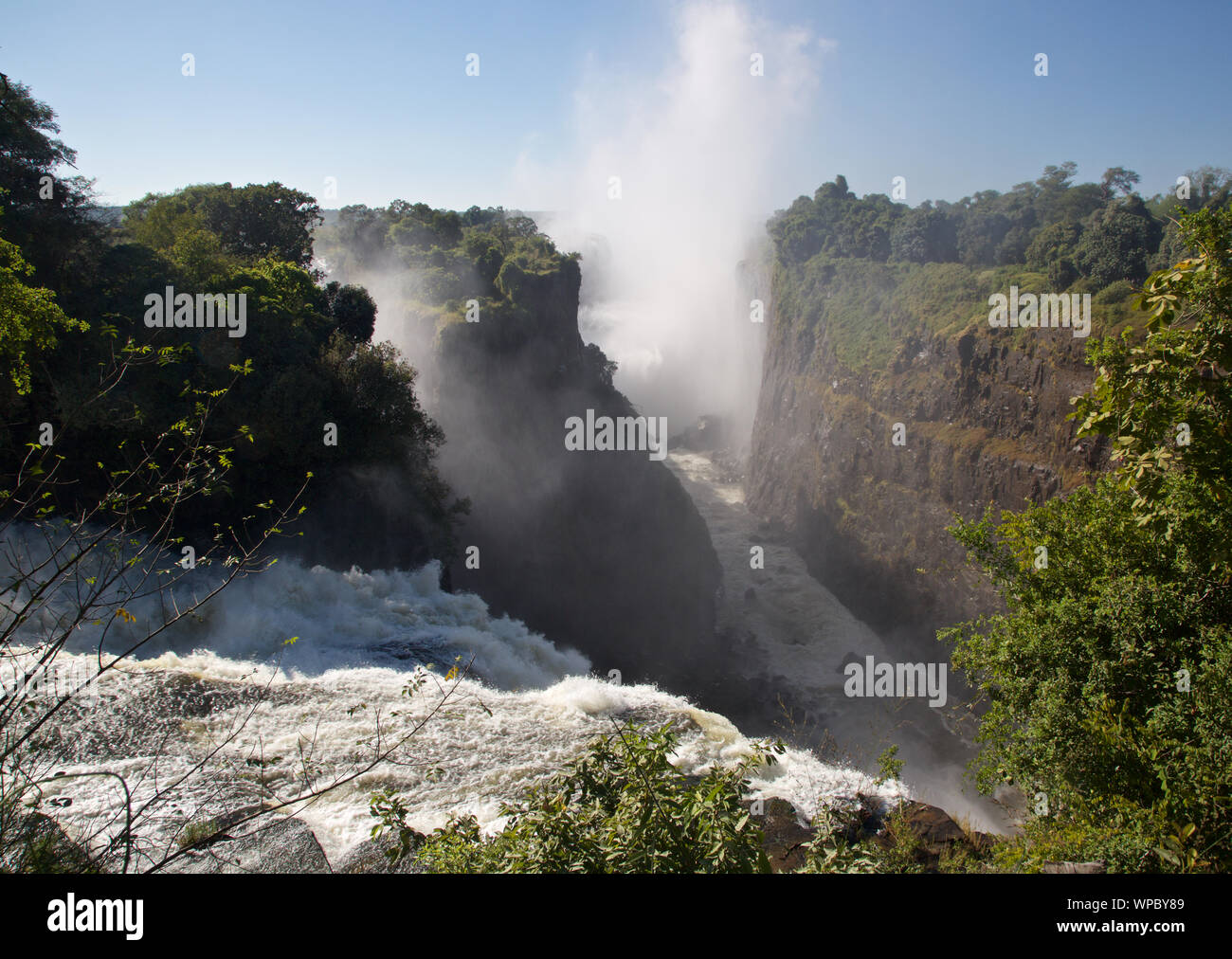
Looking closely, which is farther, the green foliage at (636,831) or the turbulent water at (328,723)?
the turbulent water at (328,723)

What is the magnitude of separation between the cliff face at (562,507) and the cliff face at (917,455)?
942 centimetres

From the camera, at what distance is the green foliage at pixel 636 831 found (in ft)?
14.0

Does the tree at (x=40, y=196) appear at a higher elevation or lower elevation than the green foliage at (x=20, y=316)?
higher

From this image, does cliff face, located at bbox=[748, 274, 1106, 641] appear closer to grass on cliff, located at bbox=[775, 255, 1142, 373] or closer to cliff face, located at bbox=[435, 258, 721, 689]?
grass on cliff, located at bbox=[775, 255, 1142, 373]

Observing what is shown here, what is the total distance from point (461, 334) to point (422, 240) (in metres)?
14.2

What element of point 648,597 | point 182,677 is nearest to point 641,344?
point 648,597

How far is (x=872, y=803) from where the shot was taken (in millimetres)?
11570

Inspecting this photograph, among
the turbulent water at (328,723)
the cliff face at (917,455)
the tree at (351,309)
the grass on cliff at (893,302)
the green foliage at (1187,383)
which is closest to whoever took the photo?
the green foliage at (1187,383)

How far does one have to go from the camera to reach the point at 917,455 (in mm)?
37094

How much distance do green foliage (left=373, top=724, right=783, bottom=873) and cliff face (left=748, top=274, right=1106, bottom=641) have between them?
73.7ft

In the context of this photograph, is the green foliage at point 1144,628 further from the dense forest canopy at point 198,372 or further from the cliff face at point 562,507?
the cliff face at point 562,507

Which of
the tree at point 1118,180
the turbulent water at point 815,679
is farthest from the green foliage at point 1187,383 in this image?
the tree at point 1118,180

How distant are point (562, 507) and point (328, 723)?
23.8 metres
